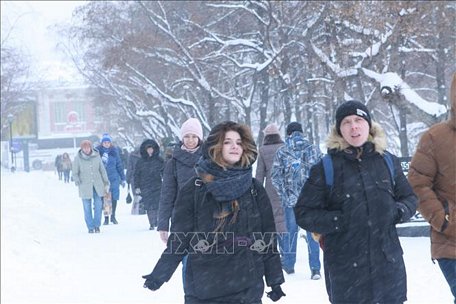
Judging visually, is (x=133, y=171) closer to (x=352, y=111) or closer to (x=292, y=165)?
(x=292, y=165)

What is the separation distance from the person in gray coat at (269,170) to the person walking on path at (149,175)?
506 centimetres

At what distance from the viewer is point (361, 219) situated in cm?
486

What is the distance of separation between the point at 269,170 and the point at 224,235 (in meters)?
4.97

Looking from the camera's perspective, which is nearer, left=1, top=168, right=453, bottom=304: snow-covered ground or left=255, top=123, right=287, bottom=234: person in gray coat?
left=1, top=168, right=453, bottom=304: snow-covered ground

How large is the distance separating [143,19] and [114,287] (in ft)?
88.4

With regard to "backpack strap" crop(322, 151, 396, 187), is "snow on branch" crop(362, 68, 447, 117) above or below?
above

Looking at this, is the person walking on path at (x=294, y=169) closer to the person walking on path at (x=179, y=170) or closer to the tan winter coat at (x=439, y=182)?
the person walking on path at (x=179, y=170)

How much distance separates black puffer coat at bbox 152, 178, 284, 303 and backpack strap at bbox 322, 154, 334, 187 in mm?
383

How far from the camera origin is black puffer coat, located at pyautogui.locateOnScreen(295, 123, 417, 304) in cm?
485

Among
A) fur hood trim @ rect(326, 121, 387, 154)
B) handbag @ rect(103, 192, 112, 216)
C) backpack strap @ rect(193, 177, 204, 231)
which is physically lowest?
handbag @ rect(103, 192, 112, 216)

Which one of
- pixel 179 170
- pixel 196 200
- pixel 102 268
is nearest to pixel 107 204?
pixel 102 268

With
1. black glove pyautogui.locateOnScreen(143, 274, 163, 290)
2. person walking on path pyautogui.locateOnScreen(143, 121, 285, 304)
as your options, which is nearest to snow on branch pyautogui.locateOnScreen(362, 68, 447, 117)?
person walking on path pyautogui.locateOnScreen(143, 121, 285, 304)

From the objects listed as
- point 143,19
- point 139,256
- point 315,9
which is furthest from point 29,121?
point 139,256

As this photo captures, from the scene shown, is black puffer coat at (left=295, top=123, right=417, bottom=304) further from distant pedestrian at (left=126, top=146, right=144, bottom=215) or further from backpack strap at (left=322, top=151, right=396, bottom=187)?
distant pedestrian at (left=126, top=146, right=144, bottom=215)
